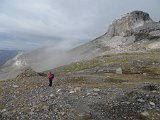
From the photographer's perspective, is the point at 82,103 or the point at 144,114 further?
the point at 82,103

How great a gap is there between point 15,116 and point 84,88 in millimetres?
11007

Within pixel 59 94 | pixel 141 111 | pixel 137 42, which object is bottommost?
pixel 141 111

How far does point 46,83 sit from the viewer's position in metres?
44.1

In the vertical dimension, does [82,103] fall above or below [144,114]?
above

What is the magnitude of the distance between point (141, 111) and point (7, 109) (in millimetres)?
15208

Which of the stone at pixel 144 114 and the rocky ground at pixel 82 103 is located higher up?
the rocky ground at pixel 82 103

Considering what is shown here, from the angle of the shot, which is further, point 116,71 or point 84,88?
point 116,71

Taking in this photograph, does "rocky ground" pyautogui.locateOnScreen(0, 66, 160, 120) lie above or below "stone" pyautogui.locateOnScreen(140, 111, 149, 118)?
above

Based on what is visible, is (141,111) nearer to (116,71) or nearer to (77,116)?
(77,116)

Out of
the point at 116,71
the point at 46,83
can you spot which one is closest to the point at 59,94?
the point at 46,83

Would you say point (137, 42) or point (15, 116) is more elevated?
point (137, 42)

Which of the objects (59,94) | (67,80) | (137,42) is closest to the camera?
(59,94)

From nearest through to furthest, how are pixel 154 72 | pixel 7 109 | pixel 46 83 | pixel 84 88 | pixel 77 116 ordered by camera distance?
pixel 77 116 < pixel 7 109 < pixel 84 88 < pixel 46 83 < pixel 154 72

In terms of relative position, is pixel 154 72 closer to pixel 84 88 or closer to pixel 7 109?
pixel 84 88
